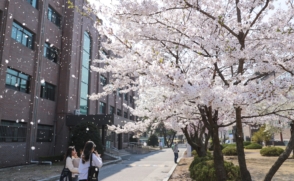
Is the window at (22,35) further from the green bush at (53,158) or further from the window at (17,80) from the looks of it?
the green bush at (53,158)

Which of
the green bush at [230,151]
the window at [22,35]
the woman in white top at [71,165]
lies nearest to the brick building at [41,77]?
the window at [22,35]

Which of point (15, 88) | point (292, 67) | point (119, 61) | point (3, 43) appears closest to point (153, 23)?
point (119, 61)

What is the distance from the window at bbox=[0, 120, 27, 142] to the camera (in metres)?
16.6

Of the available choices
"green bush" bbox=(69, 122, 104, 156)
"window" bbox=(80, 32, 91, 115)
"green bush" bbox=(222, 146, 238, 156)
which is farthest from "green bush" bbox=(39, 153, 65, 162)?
"green bush" bbox=(222, 146, 238, 156)

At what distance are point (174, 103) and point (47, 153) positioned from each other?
61.3 ft

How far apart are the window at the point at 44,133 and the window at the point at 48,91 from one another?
257 centimetres

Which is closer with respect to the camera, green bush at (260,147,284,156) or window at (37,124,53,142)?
window at (37,124,53,142)

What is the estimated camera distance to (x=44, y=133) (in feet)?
70.3

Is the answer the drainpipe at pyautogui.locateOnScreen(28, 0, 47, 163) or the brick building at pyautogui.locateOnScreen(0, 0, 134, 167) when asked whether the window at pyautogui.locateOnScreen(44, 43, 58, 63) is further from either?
the drainpipe at pyautogui.locateOnScreen(28, 0, 47, 163)

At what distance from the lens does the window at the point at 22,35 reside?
18062 millimetres

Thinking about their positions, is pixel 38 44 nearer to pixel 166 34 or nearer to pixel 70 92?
pixel 70 92

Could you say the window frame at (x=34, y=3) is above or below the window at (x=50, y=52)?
above

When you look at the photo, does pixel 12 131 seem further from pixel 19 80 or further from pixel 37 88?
pixel 37 88

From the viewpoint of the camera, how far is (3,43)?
649 inches
